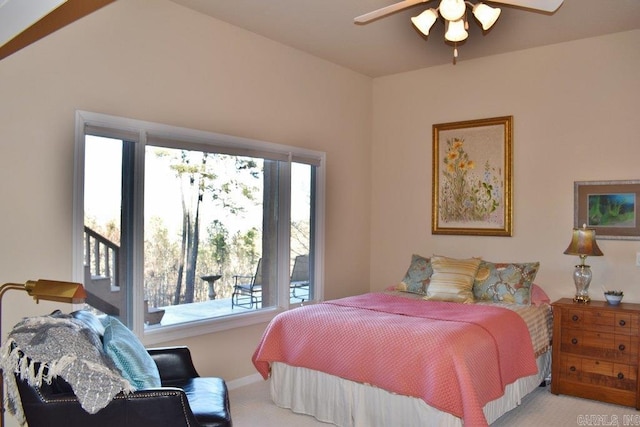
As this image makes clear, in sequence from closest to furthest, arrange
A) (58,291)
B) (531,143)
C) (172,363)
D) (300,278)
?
(58,291)
(172,363)
(531,143)
(300,278)

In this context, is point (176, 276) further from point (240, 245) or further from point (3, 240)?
point (3, 240)

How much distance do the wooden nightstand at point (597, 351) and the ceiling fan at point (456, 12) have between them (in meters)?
2.28

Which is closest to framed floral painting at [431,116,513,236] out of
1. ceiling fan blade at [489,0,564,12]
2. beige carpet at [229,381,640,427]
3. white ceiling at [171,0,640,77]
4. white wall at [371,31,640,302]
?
white wall at [371,31,640,302]

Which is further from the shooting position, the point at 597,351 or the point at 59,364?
the point at 597,351

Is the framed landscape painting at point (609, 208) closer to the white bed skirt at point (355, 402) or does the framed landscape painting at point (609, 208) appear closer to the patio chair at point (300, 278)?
the white bed skirt at point (355, 402)

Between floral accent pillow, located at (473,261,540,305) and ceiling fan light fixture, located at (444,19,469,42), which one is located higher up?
ceiling fan light fixture, located at (444,19,469,42)

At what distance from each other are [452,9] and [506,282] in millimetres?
2338

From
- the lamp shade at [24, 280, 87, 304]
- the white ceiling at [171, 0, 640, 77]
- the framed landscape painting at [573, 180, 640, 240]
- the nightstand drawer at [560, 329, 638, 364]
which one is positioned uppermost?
the white ceiling at [171, 0, 640, 77]

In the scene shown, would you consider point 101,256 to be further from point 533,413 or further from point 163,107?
point 533,413

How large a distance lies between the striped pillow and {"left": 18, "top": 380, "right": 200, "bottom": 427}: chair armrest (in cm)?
248

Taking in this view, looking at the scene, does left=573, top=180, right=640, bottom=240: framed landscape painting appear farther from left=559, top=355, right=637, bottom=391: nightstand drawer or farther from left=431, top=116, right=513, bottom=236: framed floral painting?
left=559, top=355, right=637, bottom=391: nightstand drawer

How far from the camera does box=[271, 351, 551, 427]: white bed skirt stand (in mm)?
2908

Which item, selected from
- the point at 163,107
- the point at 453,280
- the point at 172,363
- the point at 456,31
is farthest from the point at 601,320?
the point at 163,107

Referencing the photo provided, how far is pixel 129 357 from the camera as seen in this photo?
7.50 ft
